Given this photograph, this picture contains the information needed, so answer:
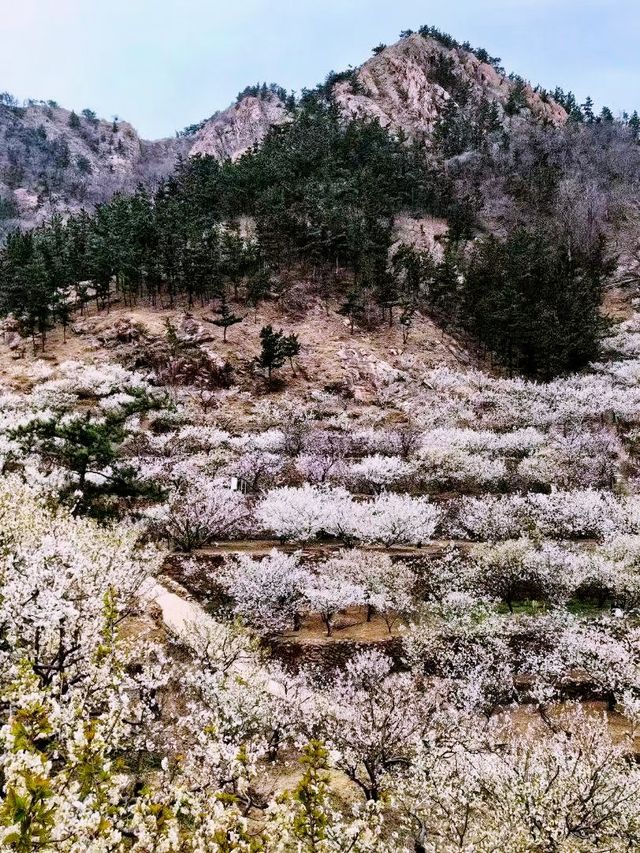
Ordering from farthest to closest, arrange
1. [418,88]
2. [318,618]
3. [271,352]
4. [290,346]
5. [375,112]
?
[418,88], [375,112], [290,346], [271,352], [318,618]

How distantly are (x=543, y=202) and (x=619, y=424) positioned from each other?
239ft

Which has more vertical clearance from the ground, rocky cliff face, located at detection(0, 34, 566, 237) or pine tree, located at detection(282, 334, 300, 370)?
rocky cliff face, located at detection(0, 34, 566, 237)

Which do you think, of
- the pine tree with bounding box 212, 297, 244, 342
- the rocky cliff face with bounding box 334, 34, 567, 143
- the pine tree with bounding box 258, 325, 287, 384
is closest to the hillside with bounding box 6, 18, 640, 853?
the pine tree with bounding box 258, 325, 287, 384

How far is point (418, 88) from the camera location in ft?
529

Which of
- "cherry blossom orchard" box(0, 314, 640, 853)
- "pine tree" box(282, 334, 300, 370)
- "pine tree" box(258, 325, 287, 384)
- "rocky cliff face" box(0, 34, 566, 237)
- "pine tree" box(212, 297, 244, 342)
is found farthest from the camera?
"rocky cliff face" box(0, 34, 566, 237)

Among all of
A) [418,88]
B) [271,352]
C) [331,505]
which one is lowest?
[331,505]

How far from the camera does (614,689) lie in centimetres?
2522

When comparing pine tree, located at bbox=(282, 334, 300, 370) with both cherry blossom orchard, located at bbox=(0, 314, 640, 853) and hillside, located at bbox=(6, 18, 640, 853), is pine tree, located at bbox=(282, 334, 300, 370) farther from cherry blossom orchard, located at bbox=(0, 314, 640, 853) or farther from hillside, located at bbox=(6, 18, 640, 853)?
cherry blossom orchard, located at bbox=(0, 314, 640, 853)

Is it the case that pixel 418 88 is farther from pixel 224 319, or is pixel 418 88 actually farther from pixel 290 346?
pixel 290 346

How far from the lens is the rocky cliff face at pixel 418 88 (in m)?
151

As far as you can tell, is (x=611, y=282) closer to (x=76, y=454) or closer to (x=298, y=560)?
(x=298, y=560)

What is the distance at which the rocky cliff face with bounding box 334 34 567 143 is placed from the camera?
15062 cm

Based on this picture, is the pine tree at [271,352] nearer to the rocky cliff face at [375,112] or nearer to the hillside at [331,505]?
the hillside at [331,505]

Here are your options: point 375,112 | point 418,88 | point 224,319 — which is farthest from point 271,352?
point 418,88
